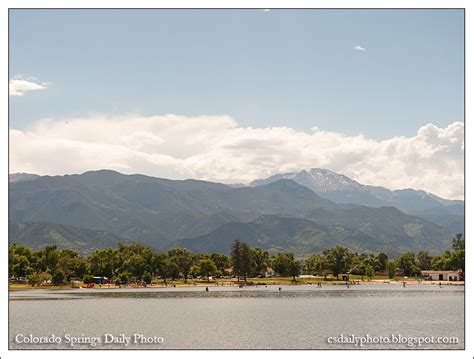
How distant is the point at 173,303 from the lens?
506 ft

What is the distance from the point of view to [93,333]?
9319cm

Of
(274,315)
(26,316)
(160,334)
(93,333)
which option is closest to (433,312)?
(274,315)

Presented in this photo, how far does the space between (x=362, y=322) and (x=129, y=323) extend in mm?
42797

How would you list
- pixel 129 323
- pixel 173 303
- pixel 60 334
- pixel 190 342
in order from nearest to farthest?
pixel 190 342 → pixel 60 334 → pixel 129 323 → pixel 173 303
